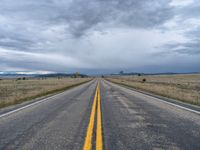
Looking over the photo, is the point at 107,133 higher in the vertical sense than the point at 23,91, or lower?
higher

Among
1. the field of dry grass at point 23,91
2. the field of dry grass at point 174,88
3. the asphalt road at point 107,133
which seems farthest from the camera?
the field of dry grass at point 174,88

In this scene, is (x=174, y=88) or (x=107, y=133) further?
(x=174, y=88)

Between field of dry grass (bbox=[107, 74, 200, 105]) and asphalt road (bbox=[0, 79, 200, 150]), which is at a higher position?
asphalt road (bbox=[0, 79, 200, 150])

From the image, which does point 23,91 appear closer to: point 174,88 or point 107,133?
point 107,133

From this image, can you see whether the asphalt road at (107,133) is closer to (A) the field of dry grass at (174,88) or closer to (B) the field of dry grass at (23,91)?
(B) the field of dry grass at (23,91)

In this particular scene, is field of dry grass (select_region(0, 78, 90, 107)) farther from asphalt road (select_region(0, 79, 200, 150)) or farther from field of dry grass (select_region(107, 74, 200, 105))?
field of dry grass (select_region(107, 74, 200, 105))

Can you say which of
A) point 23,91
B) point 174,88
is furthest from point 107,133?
point 174,88

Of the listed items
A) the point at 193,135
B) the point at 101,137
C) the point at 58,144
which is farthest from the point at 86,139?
the point at 193,135

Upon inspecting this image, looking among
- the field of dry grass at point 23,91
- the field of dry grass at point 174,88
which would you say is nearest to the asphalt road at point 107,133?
the field of dry grass at point 23,91

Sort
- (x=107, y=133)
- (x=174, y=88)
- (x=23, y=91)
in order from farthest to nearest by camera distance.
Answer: (x=174, y=88), (x=23, y=91), (x=107, y=133)

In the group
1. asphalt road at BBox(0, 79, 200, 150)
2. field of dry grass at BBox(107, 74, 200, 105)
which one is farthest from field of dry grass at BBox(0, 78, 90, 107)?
field of dry grass at BBox(107, 74, 200, 105)

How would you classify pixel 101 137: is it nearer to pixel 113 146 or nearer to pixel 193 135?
pixel 113 146

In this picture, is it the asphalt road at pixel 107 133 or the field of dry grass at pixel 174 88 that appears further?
the field of dry grass at pixel 174 88

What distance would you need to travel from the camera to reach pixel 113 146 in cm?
358
